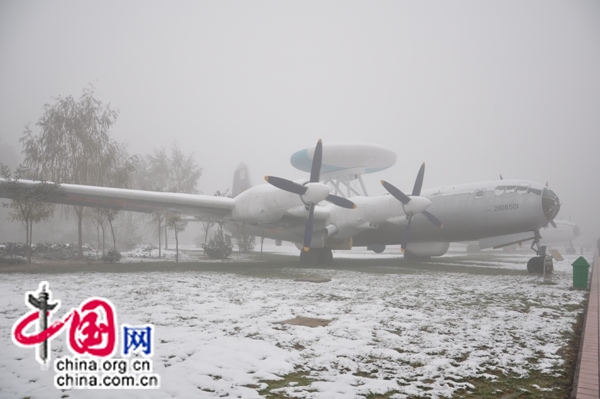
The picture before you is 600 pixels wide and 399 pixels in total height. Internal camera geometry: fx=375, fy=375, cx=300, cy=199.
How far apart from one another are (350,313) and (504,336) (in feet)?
10.1

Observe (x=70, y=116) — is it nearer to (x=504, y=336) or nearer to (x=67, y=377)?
(x=67, y=377)

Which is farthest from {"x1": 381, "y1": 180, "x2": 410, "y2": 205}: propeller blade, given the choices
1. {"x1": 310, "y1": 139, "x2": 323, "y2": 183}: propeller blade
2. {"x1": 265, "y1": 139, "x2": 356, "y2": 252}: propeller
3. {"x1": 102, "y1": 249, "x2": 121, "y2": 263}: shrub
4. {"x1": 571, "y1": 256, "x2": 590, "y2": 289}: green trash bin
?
{"x1": 102, "y1": 249, "x2": 121, "y2": 263}: shrub

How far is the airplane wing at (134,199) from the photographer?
18359mm

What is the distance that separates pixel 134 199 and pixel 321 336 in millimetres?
15088

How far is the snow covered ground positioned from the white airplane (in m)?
6.03

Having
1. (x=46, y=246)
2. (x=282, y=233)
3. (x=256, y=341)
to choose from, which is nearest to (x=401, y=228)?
(x=282, y=233)

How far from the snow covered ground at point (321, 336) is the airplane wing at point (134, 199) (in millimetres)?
6538

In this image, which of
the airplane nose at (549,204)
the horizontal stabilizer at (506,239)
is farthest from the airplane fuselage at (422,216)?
the horizontal stabilizer at (506,239)

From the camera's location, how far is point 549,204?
A: 17.9m

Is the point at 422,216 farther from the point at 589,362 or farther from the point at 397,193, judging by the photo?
the point at 589,362

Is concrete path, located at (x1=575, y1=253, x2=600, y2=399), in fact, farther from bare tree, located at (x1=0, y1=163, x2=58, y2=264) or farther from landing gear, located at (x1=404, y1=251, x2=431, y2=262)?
bare tree, located at (x1=0, y1=163, x2=58, y2=264)

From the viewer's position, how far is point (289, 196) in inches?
701

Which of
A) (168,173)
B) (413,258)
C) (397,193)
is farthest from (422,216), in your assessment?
(168,173)

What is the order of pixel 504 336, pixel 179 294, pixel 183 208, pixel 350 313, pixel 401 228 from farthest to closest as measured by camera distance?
pixel 401 228 < pixel 183 208 < pixel 179 294 < pixel 350 313 < pixel 504 336
